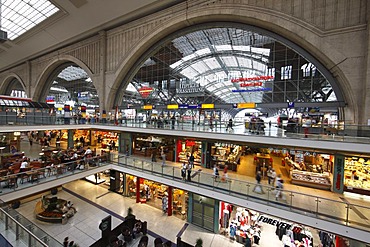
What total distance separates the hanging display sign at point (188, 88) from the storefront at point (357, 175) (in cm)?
1213

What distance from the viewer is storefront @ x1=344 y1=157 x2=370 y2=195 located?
9.12 meters

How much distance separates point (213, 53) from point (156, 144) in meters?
10.8

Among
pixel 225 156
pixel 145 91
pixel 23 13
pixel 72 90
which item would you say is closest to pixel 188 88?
pixel 145 91

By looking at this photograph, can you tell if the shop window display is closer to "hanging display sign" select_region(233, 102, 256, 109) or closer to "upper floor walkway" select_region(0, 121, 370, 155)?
"upper floor walkway" select_region(0, 121, 370, 155)

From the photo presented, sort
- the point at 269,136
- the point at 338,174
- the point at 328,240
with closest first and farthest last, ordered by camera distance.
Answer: the point at 269,136 → the point at 328,240 → the point at 338,174

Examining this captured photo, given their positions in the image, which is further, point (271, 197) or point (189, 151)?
point (189, 151)

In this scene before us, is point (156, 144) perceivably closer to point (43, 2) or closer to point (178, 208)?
point (178, 208)

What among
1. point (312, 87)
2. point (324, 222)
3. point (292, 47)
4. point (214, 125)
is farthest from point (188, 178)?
point (292, 47)

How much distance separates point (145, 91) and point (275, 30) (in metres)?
14.1

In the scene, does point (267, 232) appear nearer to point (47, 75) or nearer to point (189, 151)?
point (189, 151)

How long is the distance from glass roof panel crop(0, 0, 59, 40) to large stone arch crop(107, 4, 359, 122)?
10072mm

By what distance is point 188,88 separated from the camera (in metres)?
17.6

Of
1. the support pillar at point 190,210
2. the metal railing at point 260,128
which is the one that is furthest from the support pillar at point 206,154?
the support pillar at point 190,210

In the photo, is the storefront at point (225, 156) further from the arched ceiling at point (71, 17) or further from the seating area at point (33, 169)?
the arched ceiling at point (71, 17)
